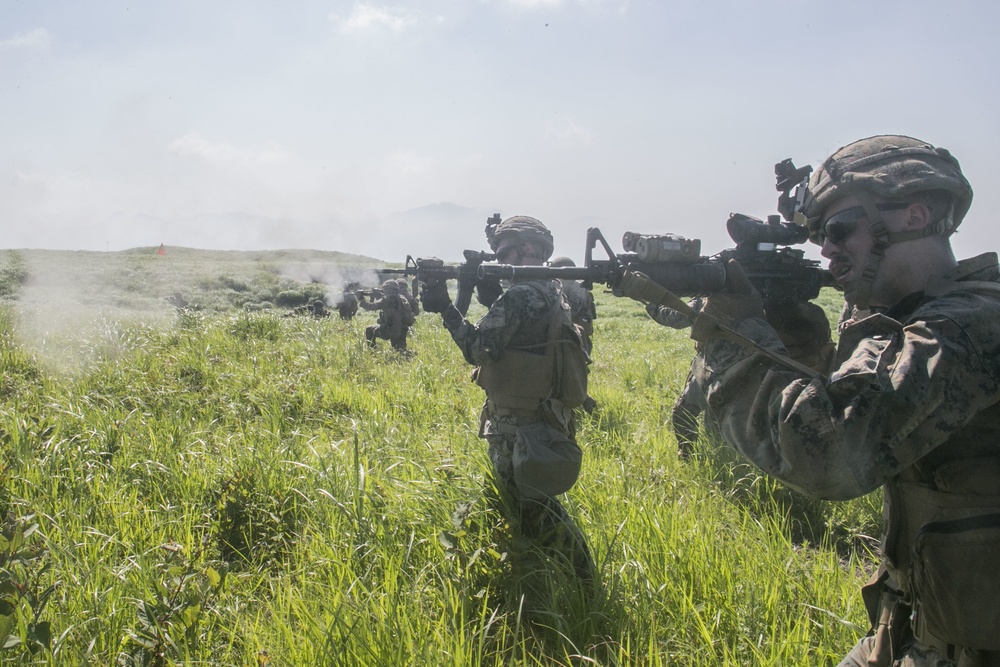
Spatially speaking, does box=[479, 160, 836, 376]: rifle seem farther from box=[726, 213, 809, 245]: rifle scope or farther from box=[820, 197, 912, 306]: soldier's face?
box=[820, 197, 912, 306]: soldier's face

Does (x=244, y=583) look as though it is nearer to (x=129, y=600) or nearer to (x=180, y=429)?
(x=129, y=600)

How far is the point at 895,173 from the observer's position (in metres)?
1.46

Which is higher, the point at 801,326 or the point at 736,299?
the point at 736,299

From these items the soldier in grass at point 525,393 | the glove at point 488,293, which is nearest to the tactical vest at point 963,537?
the soldier in grass at point 525,393

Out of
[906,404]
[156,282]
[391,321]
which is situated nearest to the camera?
[906,404]

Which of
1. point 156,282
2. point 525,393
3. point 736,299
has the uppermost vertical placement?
point 156,282

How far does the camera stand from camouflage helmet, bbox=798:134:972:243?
144cm

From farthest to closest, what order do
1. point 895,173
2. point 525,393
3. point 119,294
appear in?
1. point 119,294
2. point 525,393
3. point 895,173

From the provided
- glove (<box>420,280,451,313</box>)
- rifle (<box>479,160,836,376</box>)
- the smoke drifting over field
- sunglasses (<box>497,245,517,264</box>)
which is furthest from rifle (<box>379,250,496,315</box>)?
the smoke drifting over field

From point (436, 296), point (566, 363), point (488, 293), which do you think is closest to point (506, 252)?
point (488, 293)

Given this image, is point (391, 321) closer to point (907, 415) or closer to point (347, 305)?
point (347, 305)

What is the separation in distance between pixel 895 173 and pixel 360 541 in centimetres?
273

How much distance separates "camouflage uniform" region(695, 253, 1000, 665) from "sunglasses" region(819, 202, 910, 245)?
0.66ft

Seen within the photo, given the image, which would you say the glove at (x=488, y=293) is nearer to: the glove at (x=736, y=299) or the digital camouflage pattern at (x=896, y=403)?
the glove at (x=736, y=299)
